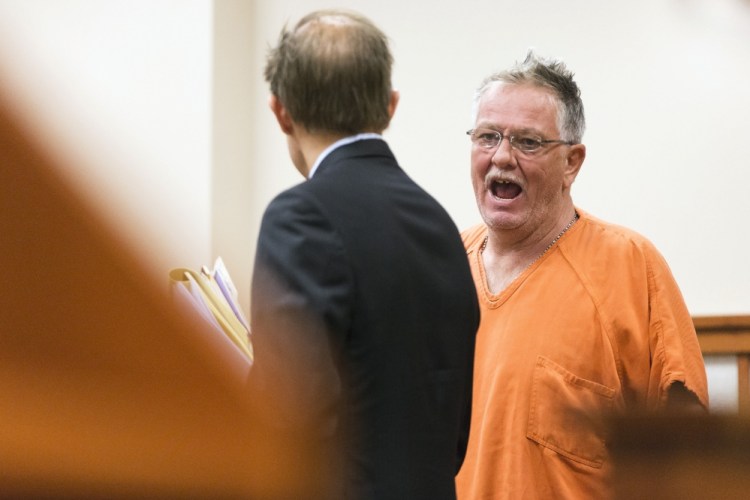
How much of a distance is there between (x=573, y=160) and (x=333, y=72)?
1238mm

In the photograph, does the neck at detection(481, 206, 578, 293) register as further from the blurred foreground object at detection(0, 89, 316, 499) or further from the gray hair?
the blurred foreground object at detection(0, 89, 316, 499)

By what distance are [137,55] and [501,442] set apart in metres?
2.41

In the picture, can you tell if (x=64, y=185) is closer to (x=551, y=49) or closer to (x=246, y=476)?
(x=246, y=476)

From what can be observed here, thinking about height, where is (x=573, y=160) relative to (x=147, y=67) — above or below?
below

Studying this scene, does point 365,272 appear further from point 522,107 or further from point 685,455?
point 522,107

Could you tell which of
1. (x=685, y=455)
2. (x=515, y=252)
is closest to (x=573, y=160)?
(x=515, y=252)

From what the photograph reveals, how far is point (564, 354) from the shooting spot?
1.87m

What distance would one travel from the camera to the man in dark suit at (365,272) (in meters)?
0.91

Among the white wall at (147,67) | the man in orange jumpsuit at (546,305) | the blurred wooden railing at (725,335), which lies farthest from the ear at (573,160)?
the white wall at (147,67)

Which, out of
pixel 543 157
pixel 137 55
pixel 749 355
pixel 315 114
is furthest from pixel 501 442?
pixel 137 55

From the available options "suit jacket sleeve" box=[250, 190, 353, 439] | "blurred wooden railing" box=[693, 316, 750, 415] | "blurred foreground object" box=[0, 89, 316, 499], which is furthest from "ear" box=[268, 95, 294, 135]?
"blurred wooden railing" box=[693, 316, 750, 415]

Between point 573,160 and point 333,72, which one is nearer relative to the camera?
point 333,72

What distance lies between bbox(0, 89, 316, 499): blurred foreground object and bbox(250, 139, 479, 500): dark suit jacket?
1.79 feet

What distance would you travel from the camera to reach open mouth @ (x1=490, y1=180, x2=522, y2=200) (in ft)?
6.90
